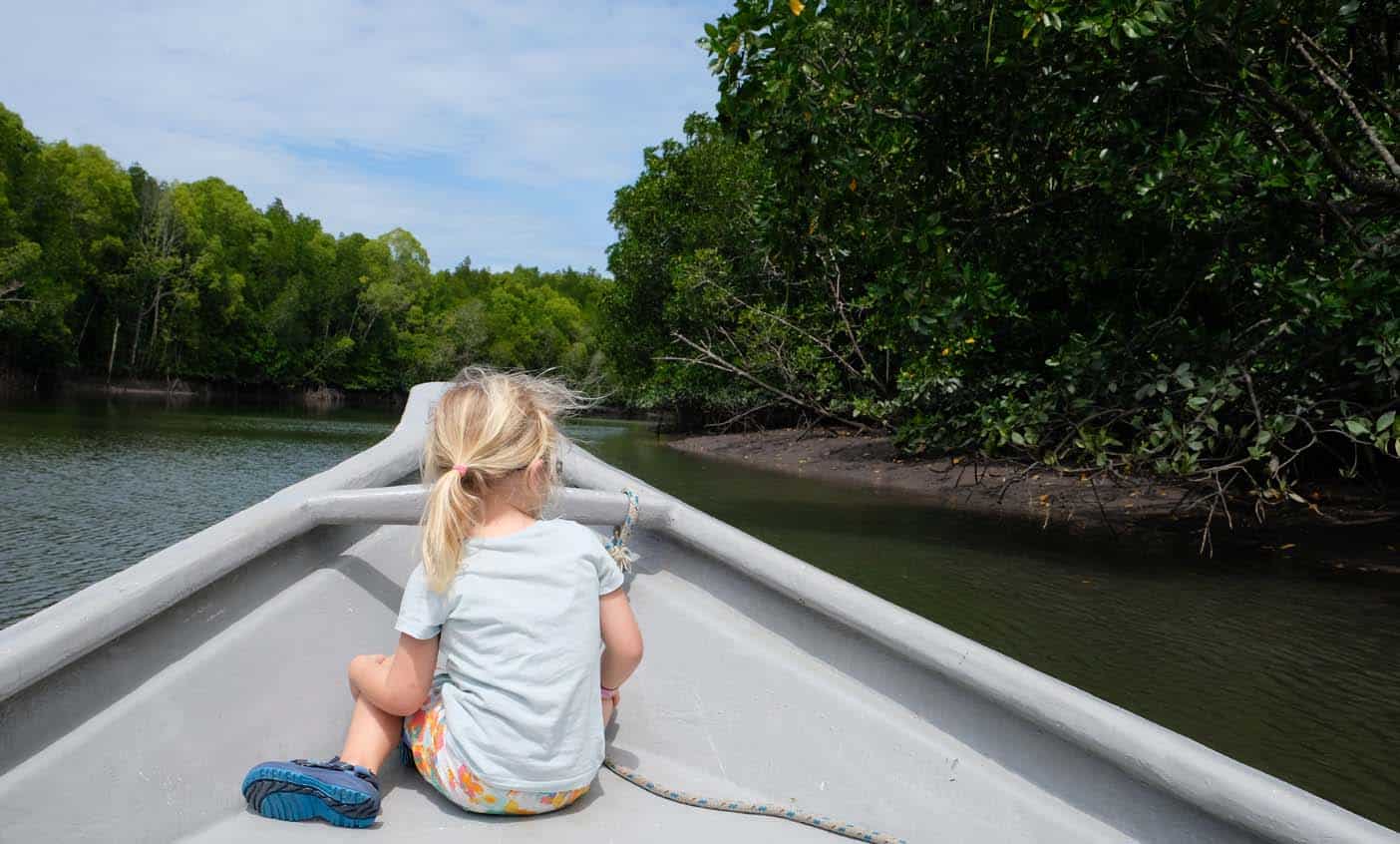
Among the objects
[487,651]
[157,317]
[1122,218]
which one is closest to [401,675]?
[487,651]

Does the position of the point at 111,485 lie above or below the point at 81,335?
below

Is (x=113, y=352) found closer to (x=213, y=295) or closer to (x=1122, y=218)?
(x=213, y=295)

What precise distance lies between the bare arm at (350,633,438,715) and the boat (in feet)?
0.84

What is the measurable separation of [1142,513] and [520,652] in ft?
35.9

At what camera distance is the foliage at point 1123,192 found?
689cm

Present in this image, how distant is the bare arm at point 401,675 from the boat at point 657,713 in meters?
0.25

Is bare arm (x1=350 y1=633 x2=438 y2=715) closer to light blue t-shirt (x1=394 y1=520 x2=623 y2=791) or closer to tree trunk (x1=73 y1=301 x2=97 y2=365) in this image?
light blue t-shirt (x1=394 y1=520 x2=623 y2=791)

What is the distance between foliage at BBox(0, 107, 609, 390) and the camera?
39438mm

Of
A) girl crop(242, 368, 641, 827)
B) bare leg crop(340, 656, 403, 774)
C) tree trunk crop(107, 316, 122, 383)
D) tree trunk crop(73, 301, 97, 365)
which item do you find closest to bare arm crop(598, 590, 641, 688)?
girl crop(242, 368, 641, 827)

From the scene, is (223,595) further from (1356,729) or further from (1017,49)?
(1017,49)

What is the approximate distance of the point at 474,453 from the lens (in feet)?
6.63

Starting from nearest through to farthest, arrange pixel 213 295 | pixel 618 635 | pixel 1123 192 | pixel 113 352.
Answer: pixel 618 635 < pixel 1123 192 < pixel 113 352 < pixel 213 295

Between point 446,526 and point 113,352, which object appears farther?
point 113,352

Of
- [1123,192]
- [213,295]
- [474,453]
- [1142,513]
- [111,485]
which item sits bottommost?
[111,485]
